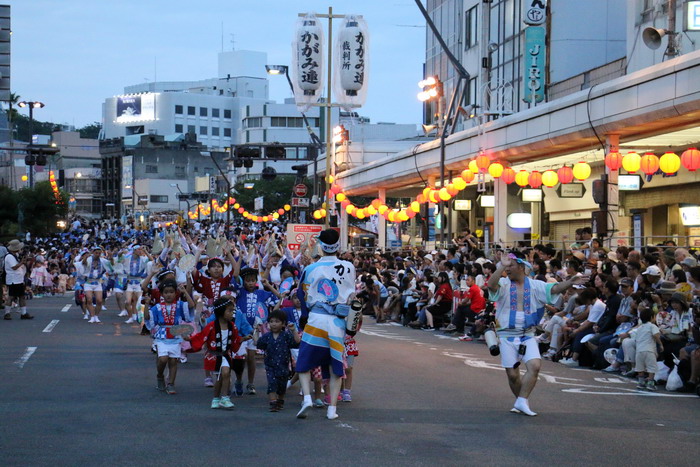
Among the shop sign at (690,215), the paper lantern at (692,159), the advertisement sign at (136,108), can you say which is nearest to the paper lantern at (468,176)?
the shop sign at (690,215)

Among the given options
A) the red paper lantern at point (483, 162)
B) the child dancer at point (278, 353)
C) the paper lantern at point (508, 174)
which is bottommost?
the child dancer at point (278, 353)

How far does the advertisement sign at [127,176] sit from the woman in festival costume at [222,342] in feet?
418

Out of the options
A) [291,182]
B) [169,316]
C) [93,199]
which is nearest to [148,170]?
[93,199]

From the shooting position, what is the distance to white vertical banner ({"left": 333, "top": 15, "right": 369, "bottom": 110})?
32.4 metres

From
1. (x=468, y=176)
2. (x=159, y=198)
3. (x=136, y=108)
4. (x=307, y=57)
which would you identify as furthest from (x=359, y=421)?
(x=136, y=108)

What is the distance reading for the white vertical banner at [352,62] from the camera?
106ft

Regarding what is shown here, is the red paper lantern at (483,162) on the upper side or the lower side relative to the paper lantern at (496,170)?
upper

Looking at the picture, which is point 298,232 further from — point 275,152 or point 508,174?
point 275,152

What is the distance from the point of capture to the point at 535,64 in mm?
35531

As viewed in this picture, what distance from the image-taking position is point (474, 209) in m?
46.6

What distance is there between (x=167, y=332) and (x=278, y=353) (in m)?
1.92

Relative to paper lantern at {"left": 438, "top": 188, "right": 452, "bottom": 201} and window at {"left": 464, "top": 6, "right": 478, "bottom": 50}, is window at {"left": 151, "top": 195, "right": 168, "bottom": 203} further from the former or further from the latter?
paper lantern at {"left": 438, "top": 188, "right": 452, "bottom": 201}

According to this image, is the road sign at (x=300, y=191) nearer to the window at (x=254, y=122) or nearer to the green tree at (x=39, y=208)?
the green tree at (x=39, y=208)

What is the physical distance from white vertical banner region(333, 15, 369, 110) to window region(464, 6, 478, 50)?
577 inches
